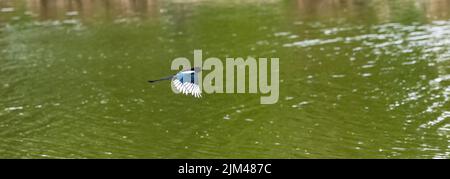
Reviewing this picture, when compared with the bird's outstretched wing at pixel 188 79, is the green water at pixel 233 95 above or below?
below

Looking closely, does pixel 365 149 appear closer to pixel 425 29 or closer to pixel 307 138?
pixel 307 138

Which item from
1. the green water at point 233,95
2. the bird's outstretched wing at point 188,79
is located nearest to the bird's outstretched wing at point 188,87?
the bird's outstretched wing at point 188,79

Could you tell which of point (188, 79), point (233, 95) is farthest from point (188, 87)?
point (233, 95)

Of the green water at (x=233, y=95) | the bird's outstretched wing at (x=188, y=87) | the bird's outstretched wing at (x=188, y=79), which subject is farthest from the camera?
the green water at (x=233, y=95)

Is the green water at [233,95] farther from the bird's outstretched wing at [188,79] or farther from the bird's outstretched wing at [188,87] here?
Result: the bird's outstretched wing at [188,79]

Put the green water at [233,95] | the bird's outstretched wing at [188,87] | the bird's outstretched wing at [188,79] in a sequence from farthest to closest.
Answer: the green water at [233,95] → the bird's outstretched wing at [188,79] → the bird's outstretched wing at [188,87]

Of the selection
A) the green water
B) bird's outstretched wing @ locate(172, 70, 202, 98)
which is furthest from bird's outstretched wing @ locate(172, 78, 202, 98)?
the green water

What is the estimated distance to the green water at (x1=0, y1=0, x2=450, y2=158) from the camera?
23.1 metres

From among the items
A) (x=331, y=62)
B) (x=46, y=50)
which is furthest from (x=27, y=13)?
(x=331, y=62)

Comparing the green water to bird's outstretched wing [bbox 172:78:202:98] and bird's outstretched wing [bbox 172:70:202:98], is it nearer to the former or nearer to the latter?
bird's outstretched wing [bbox 172:78:202:98]

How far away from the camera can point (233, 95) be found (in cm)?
2816

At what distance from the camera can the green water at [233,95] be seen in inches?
911

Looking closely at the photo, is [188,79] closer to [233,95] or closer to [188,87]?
[188,87]

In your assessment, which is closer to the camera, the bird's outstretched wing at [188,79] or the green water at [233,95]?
the bird's outstretched wing at [188,79]
